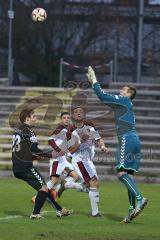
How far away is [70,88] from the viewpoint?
101 feet

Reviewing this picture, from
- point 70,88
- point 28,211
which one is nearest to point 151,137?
point 70,88

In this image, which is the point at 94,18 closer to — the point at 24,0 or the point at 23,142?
the point at 24,0

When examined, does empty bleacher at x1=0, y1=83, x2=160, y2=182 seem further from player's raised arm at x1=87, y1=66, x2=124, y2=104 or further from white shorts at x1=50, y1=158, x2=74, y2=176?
player's raised arm at x1=87, y1=66, x2=124, y2=104

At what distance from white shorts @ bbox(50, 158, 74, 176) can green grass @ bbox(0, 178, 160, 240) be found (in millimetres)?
648

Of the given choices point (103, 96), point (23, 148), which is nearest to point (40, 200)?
point (23, 148)

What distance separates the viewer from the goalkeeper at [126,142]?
523 inches

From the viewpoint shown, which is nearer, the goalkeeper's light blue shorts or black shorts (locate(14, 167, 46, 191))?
the goalkeeper's light blue shorts

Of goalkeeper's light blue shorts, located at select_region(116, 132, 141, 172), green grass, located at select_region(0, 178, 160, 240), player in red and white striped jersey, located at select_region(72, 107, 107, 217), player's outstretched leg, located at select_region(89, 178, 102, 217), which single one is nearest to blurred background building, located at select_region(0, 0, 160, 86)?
green grass, located at select_region(0, 178, 160, 240)

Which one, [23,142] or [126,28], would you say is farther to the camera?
[126,28]

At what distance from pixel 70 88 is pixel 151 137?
215 inches

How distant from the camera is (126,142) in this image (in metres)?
13.4

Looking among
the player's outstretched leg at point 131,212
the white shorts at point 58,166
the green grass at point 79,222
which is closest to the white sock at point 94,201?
the green grass at point 79,222

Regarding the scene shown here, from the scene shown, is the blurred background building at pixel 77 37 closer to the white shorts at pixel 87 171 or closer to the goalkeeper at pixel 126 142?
the white shorts at pixel 87 171

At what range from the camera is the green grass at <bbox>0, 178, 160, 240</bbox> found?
38.3ft
